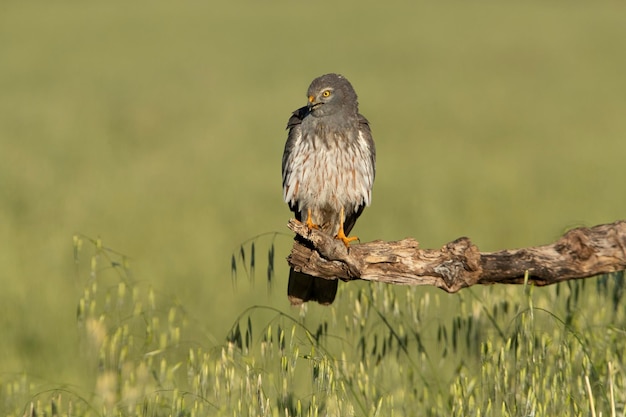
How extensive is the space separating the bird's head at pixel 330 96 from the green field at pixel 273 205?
1.60m

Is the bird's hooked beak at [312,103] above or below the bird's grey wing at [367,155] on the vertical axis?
above

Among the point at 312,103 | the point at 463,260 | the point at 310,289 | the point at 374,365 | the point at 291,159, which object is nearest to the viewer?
the point at 463,260

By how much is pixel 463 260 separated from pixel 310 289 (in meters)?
1.44

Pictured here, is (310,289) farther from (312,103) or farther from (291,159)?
Answer: (312,103)

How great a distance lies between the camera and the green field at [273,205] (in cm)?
562

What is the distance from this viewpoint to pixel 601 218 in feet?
44.0

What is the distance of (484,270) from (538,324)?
1.26 m

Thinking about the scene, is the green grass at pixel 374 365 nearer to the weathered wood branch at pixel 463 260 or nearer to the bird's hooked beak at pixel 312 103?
the weathered wood branch at pixel 463 260

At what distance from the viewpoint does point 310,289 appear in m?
6.30

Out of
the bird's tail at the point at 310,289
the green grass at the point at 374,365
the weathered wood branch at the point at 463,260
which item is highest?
the weathered wood branch at the point at 463,260

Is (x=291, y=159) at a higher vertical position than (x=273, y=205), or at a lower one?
lower

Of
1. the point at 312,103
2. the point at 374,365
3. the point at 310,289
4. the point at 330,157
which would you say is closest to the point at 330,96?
the point at 312,103

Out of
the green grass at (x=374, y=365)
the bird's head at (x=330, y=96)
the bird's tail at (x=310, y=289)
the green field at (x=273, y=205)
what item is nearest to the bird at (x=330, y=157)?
the bird's head at (x=330, y=96)

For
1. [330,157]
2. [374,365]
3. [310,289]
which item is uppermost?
[330,157]
